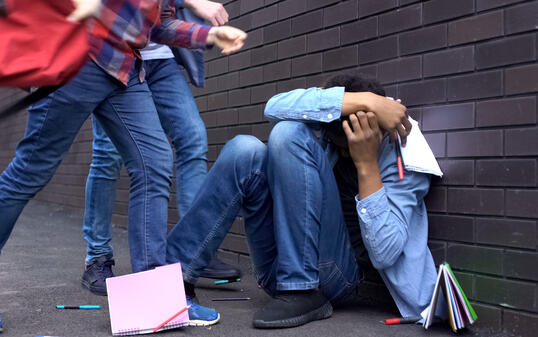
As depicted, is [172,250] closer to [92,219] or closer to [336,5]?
[92,219]

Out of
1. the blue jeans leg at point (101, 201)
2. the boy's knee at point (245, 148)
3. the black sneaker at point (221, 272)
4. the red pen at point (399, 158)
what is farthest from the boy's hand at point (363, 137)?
the blue jeans leg at point (101, 201)

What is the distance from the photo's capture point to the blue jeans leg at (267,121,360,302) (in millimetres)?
2182

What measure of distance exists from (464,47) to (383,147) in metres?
0.54

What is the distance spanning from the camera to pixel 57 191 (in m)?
7.57

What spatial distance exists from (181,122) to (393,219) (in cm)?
131

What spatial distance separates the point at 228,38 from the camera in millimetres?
2240

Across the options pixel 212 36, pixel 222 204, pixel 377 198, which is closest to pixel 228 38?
pixel 212 36

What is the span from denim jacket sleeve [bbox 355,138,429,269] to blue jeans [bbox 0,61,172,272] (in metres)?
0.81

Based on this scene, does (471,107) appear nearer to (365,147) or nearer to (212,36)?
(365,147)

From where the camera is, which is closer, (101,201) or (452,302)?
(452,302)

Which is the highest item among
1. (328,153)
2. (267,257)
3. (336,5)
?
(336,5)

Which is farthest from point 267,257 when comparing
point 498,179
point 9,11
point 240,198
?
point 9,11

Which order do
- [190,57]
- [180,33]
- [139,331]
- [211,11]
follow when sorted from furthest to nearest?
[190,57]
[211,11]
[180,33]
[139,331]

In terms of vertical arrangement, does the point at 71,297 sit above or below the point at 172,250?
below
